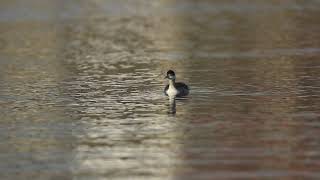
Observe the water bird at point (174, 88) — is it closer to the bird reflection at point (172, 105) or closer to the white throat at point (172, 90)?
the white throat at point (172, 90)

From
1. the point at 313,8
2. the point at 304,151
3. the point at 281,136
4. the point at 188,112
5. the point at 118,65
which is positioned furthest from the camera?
the point at 313,8

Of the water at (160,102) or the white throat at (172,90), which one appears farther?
the white throat at (172,90)

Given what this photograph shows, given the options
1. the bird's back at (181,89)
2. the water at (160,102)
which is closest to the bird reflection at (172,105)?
the water at (160,102)

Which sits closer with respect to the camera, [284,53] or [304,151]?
[304,151]

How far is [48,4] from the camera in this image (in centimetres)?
6266

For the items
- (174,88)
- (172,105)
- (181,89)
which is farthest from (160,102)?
(181,89)

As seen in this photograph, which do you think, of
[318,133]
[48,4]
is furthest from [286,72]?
[48,4]

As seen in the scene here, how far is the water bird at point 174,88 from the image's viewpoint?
962 inches

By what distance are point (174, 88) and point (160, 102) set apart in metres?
0.69

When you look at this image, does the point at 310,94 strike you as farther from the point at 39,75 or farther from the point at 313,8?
the point at 313,8

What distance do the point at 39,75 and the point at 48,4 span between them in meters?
33.7

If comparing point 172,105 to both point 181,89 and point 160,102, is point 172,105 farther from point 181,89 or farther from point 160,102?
point 181,89

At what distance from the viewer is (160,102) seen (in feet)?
78.3

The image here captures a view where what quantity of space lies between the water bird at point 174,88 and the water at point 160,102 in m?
0.22
